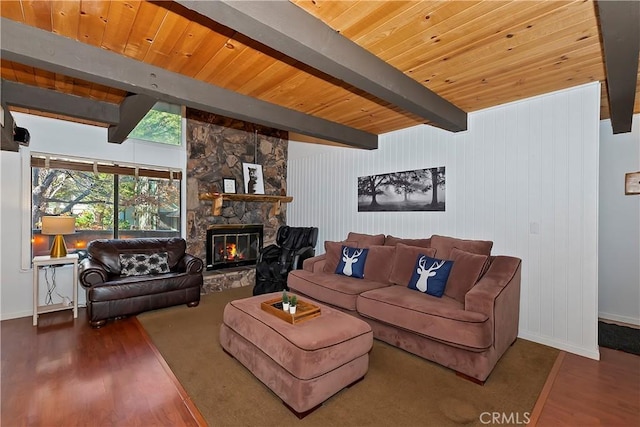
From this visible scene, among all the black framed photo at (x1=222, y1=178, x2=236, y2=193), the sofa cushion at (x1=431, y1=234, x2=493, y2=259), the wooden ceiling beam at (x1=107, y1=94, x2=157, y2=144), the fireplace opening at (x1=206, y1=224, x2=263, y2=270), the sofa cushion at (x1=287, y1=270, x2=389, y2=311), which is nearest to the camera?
the wooden ceiling beam at (x1=107, y1=94, x2=157, y2=144)

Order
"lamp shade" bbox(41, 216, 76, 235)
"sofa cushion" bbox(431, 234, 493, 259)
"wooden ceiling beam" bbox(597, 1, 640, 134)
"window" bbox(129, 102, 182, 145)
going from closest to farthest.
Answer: "wooden ceiling beam" bbox(597, 1, 640, 134), "sofa cushion" bbox(431, 234, 493, 259), "lamp shade" bbox(41, 216, 76, 235), "window" bbox(129, 102, 182, 145)

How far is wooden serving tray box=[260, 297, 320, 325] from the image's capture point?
226 cm

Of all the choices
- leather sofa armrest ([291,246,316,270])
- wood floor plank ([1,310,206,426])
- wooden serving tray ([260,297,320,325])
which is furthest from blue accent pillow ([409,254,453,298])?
wood floor plank ([1,310,206,426])

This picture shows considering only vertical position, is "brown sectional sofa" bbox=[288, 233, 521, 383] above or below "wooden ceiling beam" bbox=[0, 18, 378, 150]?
below

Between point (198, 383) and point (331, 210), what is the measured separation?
340 cm

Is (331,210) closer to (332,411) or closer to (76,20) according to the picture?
(332,411)

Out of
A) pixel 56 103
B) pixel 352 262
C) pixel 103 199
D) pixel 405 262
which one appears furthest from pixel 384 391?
pixel 103 199

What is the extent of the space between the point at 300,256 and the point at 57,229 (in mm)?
2988

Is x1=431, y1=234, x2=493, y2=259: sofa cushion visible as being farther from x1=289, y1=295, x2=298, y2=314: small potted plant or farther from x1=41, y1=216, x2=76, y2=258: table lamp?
x1=41, y1=216, x2=76, y2=258: table lamp

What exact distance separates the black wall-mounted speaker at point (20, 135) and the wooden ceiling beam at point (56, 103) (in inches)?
24.6

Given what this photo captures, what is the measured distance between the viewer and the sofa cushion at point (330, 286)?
316cm

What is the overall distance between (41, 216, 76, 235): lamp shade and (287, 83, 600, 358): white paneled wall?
419 cm

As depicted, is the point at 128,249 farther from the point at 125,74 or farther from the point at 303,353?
the point at 303,353

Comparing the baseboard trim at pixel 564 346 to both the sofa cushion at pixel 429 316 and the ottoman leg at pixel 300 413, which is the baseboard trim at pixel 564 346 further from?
the ottoman leg at pixel 300 413
